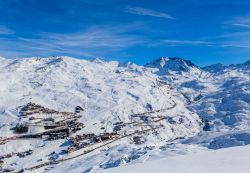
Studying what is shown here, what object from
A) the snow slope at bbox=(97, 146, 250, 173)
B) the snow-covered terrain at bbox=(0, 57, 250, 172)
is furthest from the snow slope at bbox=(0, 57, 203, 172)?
the snow slope at bbox=(97, 146, 250, 173)

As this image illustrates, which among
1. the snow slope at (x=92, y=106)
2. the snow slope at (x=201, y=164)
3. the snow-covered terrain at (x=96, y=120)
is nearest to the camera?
the snow slope at (x=201, y=164)

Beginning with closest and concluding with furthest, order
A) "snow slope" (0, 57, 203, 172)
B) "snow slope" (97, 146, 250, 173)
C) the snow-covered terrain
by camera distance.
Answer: "snow slope" (97, 146, 250, 173)
the snow-covered terrain
"snow slope" (0, 57, 203, 172)

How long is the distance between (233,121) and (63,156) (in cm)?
7024

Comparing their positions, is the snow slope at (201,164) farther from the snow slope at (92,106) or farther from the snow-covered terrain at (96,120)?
the snow slope at (92,106)

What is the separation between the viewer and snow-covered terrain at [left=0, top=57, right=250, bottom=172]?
259 feet

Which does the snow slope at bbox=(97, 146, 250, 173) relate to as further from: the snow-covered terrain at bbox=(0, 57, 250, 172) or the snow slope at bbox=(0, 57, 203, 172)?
the snow slope at bbox=(0, 57, 203, 172)

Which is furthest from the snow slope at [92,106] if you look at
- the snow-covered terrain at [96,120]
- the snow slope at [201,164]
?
the snow slope at [201,164]

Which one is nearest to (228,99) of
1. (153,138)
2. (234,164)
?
(153,138)

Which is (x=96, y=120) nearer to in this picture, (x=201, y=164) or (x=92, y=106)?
(x=92, y=106)

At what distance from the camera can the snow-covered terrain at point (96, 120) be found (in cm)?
7897

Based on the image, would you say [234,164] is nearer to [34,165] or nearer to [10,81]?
[34,165]

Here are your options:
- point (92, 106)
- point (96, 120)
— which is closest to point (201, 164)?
point (96, 120)

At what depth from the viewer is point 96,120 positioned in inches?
5039

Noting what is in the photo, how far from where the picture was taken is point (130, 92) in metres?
166
